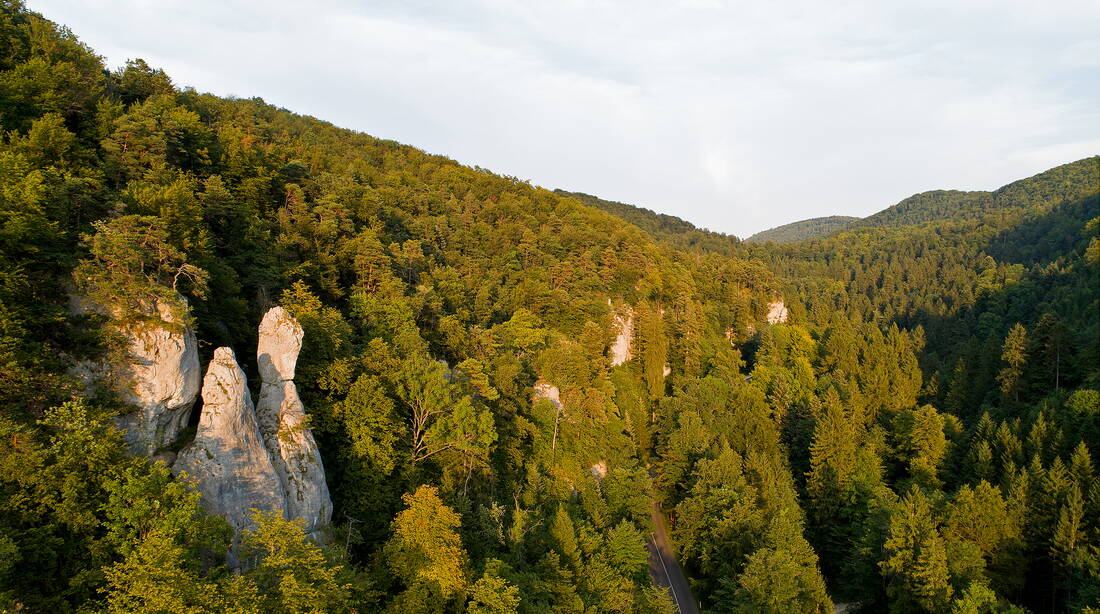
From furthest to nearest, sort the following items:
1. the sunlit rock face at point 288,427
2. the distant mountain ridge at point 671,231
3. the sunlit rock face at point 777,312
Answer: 1. the distant mountain ridge at point 671,231
2. the sunlit rock face at point 777,312
3. the sunlit rock face at point 288,427

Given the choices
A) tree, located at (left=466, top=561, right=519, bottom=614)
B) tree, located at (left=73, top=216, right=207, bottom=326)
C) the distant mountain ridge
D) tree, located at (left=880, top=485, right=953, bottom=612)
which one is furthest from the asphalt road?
the distant mountain ridge

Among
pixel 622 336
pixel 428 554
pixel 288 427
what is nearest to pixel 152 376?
pixel 288 427

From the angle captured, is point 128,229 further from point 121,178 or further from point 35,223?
Result: point 121,178

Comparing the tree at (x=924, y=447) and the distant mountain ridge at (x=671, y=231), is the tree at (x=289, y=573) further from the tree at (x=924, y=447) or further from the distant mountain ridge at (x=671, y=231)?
the distant mountain ridge at (x=671, y=231)

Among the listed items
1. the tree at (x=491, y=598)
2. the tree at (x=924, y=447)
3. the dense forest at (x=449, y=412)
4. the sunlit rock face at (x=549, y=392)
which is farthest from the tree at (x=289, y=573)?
the tree at (x=924, y=447)

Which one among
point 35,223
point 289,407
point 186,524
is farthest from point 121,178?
point 186,524

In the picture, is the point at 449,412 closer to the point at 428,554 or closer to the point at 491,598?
the point at 428,554
